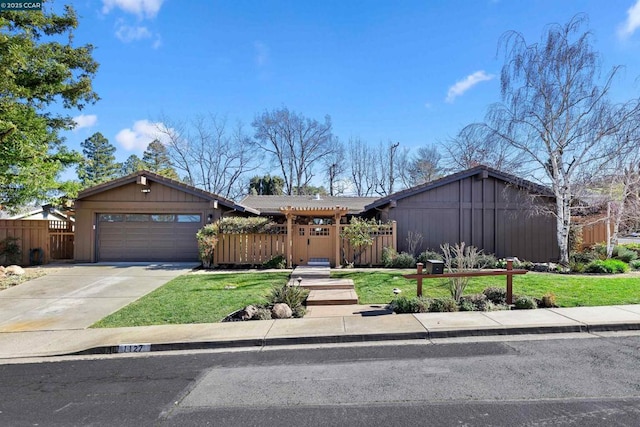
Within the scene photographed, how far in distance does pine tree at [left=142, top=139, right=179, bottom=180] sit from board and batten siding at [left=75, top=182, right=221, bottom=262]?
17092 mm

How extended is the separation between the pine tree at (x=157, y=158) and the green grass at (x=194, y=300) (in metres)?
24.1

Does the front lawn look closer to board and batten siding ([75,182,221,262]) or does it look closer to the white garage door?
the white garage door

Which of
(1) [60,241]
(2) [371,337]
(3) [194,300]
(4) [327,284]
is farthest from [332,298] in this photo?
(1) [60,241]

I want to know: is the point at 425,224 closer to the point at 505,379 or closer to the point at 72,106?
the point at 505,379

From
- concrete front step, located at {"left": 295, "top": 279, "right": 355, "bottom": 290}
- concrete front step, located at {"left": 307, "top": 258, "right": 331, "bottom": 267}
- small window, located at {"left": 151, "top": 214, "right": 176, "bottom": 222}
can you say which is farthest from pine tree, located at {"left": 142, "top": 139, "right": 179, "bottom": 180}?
concrete front step, located at {"left": 295, "top": 279, "right": 355, "bottom": 290}

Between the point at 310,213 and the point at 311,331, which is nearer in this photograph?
the point at 311,331

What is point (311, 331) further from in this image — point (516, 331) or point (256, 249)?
point (256, 249)

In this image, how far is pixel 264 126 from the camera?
3584 centimetres

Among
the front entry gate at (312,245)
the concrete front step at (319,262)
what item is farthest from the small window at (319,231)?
the concrete front step at (319,262)

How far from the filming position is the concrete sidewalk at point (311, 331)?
5582 mm

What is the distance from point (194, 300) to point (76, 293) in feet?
12.8

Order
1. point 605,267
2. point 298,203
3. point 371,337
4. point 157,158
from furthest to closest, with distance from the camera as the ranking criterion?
point 157,158
point 298,203
point 605,267
point 371,337

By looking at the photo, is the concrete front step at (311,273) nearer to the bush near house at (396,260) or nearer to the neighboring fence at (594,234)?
the bush near house at (396,260)

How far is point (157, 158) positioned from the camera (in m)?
38.0
